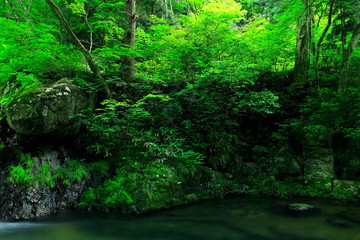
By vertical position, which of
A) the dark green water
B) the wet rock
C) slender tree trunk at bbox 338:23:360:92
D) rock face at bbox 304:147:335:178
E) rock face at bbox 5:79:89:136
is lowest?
the dark green water

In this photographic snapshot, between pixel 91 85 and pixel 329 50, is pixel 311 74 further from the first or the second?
pixel 91 85

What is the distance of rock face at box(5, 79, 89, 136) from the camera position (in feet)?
17.3

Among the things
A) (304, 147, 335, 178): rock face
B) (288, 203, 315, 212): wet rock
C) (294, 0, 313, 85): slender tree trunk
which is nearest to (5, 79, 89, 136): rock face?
(288, 203, 315, 212): wet rock

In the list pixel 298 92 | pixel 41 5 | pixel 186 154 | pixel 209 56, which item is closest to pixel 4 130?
pixel 186 154

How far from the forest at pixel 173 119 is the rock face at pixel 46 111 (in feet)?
0.09

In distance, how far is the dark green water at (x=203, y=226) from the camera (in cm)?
421

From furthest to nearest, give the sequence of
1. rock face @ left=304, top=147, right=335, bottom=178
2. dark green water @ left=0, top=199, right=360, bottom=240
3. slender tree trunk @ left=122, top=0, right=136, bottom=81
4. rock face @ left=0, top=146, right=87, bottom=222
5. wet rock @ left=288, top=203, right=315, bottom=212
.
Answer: slender tree trunk @ left=122, top=0, right=136, bottom=81
rock face @ left=304, top=147, right=335, bottom=178
wet rock @ left=288, top=203, right=315, bottom=212
rock face @ left=0, top=146, right=87, bottom=222
dark green water @ left=0, top=199, right=360, bottom=240

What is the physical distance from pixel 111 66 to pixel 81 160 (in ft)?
11.7

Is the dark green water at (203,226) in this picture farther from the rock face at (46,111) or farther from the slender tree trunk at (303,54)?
the slender tree trunk at (303,54)

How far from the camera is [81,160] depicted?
6.08 m

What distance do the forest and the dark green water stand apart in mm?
440

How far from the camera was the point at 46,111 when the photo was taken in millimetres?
5434

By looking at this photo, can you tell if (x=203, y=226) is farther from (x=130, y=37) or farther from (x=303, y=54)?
(x=303, y=54)

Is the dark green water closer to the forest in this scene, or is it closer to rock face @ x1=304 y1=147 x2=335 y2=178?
Answer: the forest
